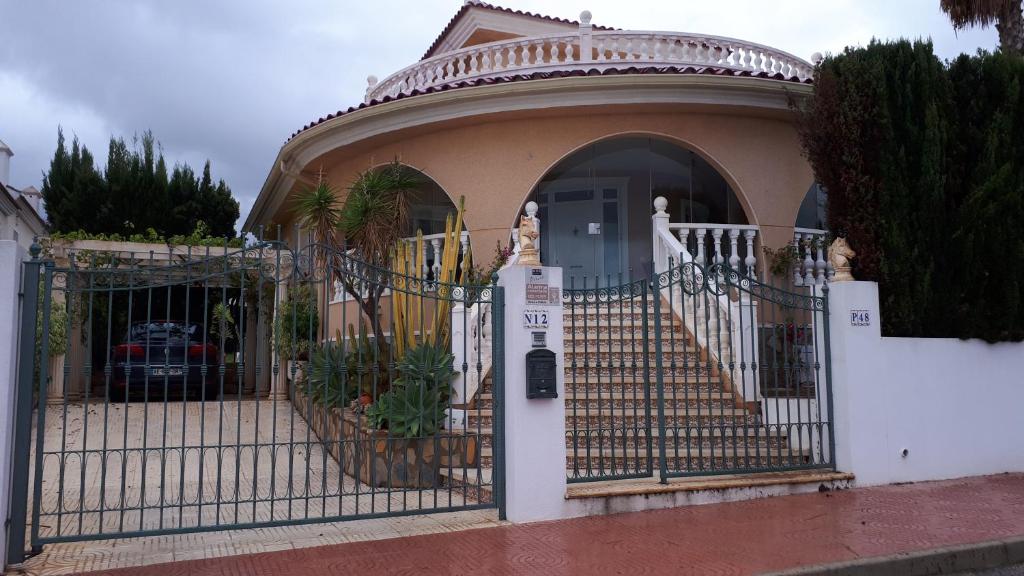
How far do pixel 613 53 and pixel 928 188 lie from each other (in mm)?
5664

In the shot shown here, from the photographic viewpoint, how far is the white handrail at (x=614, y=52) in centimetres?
1200

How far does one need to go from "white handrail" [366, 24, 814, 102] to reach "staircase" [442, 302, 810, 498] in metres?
5.19

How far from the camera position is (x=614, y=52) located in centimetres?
1240

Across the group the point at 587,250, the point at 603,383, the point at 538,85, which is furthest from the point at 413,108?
the point at 603,383

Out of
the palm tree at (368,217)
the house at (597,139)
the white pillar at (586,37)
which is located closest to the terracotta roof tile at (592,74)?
the house at (597,139)

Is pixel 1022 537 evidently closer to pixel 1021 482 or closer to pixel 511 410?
pixel 1021 482

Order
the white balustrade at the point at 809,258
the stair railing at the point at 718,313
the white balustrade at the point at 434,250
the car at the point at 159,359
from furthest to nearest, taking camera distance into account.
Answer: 1. the white balustrade at the point at 809,258
2. the car at the point at 159,359
3. the white balustrade at the point at 434,250
4. the stair railing at the point at 718,313

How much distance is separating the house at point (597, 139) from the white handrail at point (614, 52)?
0.02 meters

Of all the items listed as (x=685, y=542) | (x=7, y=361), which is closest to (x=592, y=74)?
(x=685, y=542)

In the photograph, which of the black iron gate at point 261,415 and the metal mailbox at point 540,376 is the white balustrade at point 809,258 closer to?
the black iron gate at point 261,415

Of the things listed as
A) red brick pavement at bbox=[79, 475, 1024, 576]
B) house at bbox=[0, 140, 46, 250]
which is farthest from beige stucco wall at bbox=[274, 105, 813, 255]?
house at bbox=[0, 140, 46, 250]

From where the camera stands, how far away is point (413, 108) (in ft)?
37.9

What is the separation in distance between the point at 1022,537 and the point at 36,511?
7.16 metres

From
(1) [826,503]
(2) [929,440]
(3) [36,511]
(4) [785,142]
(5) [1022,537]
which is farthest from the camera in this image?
(4) [785,142]
